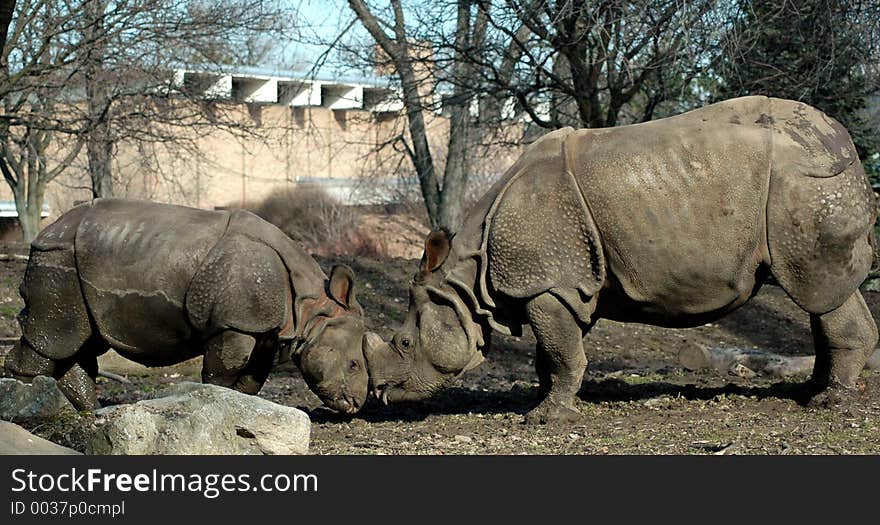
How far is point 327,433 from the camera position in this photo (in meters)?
7.93

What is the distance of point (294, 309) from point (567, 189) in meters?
2.16

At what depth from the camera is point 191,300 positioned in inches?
321

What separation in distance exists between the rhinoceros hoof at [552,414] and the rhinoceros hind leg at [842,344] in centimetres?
168

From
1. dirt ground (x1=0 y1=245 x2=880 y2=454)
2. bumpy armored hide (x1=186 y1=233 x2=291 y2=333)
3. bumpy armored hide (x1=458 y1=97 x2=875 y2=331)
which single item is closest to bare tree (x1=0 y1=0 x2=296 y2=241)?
dirt ground (x1=0 y1=245 x2=880 y2=454)

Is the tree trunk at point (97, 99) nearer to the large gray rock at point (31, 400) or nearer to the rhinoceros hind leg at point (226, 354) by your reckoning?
the rhinoceros hind leg at point (226, 354)

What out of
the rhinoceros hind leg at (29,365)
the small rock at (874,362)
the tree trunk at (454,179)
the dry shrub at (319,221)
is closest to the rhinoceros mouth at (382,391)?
the rhinoceros hind leg at (29,365)

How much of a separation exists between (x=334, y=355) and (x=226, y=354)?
76 cm

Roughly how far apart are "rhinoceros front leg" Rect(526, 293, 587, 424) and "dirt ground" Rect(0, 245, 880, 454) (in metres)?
0.17

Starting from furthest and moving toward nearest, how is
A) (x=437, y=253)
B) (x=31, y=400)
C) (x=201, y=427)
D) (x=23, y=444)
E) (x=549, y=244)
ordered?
(x=437, y=253)
(x=549, y=244)
(x=31, y=400)
(x=201, y=427)
(x=23, y=444)

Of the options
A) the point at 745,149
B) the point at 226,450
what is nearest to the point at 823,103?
the point at 745,149

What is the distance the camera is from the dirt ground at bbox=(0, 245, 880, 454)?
6.86m

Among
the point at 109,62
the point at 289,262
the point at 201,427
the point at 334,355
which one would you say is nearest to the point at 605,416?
the point at 334,355

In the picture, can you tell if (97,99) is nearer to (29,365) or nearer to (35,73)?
(35,73)

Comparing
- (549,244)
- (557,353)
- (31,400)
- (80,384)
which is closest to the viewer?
(31,400)
